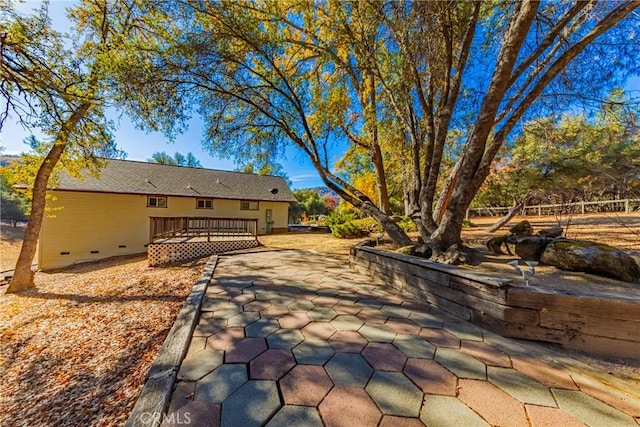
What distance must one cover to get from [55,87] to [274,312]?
628 centimetres

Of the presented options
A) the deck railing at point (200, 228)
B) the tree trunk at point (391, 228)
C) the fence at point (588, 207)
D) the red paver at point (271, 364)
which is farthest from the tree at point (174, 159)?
the fence at point (588, 207)

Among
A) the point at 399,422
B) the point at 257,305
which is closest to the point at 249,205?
the point at 257,305

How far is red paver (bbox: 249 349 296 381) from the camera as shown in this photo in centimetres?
172

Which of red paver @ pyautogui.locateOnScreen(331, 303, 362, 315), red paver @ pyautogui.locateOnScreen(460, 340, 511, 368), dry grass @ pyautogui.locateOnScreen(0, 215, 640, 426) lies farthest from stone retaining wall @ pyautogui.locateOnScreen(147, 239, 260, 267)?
red paver @ pyautogui.locateOnScreen(460, 340, 511, 368)

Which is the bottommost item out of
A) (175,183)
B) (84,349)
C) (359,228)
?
(84,349)

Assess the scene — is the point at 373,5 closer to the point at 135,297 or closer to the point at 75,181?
the point at 135,297

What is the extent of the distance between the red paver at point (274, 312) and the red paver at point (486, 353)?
6.38 ft

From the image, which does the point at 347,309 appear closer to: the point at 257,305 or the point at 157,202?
the point at 257,305

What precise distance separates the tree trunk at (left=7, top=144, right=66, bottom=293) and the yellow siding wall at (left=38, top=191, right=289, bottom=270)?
4.81 metres

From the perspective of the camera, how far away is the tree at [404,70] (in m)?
4.06

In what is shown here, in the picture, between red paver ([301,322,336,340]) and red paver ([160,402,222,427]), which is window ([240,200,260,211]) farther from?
red paver ([160,402,222,427])

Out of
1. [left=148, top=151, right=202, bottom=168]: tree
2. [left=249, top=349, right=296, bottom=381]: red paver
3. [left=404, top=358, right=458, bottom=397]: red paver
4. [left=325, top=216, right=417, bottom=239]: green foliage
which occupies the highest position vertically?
[left=148, top=151, right=202, bottom=168]: tree

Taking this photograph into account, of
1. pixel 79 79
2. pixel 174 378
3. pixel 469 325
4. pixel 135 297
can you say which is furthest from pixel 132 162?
pixel 469 325

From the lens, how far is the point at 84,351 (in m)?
2.50
